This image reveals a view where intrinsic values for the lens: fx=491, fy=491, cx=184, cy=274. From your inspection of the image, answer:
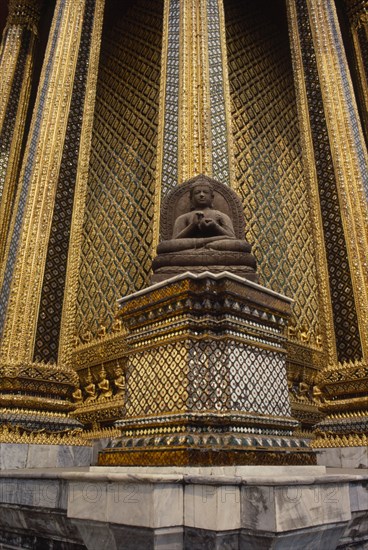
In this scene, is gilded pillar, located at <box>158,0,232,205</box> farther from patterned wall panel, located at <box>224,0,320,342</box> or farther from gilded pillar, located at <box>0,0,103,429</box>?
gilded pillar, located at <box>0,0,103,429</box>

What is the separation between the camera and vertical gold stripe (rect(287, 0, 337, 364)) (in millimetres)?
4785

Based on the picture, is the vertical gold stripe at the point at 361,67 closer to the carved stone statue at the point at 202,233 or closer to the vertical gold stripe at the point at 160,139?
the vertical gold stripe at the point at 160,139

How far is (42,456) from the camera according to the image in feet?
13.3

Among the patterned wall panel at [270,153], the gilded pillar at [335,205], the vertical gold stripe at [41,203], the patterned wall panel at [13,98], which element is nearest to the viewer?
the gilded pillar at [335,205]

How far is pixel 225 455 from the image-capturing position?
2.13 meters

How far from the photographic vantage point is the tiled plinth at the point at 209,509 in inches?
67.4

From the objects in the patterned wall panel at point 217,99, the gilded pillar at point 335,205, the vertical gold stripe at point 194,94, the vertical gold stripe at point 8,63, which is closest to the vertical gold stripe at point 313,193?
the gilded pillar at point 335,205

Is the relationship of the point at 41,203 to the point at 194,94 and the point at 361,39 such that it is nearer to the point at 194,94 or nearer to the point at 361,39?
the point at 194,94

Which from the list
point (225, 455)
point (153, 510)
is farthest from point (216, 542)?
point (225, 455)

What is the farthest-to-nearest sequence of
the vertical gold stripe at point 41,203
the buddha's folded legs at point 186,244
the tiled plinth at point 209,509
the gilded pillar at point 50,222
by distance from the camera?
1. the vertical gold stripe at point 41,203
2. the gilded pillar at point 50,222
3. the buddha's folded legs at point 186,244
4. the tiled plinth at point 209,509

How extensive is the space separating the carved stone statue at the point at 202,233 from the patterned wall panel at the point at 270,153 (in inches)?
69.6

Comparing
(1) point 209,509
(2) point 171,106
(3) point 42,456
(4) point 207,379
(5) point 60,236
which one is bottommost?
(1) point 209,509

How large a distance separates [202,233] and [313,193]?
2428 mm

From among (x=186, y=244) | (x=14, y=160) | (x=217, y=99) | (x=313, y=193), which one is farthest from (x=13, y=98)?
(x=186, y=244)
